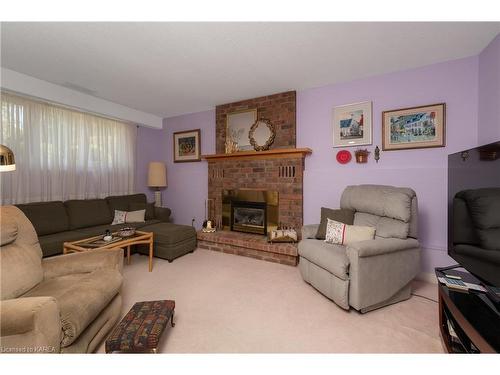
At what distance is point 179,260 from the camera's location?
3.04m

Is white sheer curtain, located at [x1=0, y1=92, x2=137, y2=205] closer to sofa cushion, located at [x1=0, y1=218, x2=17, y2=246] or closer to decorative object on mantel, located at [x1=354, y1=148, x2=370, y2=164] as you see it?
sofa cushion, located at [x1=0, y1=218, x2=17, y2=246]

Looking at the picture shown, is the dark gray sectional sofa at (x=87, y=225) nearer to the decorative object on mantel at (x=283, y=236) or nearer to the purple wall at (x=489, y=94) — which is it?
the decorative object on mantel at (x=283, y=236)

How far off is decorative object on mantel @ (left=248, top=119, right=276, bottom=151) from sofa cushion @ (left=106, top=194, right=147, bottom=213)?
8.12 feet

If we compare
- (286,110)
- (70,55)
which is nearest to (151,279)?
(70,55)

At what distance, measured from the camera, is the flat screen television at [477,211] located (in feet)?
3.95

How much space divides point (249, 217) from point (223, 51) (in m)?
2.44

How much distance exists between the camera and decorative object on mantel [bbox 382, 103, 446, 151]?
2421mm

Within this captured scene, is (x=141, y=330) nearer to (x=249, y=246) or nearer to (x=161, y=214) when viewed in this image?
(x=249, y=246)

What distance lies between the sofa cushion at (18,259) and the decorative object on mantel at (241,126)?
2.80m

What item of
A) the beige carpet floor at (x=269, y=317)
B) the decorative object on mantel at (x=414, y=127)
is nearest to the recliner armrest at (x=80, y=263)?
the beige carpet floor at (x=269, y=317)

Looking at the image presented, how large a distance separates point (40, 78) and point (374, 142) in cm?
448

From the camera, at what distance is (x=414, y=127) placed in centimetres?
254

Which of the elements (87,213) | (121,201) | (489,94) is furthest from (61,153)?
(489,94)
